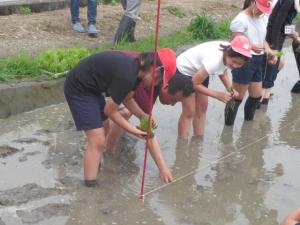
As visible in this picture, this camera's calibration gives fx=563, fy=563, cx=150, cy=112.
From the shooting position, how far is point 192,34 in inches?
377

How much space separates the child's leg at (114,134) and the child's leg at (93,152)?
59cm

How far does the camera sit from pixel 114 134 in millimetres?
5105

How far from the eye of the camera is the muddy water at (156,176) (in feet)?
13.7

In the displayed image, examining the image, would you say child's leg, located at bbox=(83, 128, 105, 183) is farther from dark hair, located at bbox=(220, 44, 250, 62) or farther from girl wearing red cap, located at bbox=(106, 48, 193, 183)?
dark hair, located at bbox=(220, 44, 250, 62)

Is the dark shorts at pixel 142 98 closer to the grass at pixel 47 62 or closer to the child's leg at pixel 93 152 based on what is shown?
the child's leg at pixel 93 152

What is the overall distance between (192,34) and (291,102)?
9.17ft

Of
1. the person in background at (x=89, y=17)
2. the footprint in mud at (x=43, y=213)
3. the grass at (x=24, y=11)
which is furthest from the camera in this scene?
the grass at (x=24, y=11)

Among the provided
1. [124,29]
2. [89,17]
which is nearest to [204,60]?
[124,29]

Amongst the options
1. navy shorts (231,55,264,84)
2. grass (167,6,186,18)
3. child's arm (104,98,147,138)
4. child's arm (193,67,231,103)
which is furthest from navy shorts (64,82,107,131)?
grass (167,6,186,18)

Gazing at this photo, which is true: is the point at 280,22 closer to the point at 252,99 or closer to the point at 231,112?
the point at 252,99

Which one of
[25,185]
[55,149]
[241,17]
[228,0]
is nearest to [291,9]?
[241,17]

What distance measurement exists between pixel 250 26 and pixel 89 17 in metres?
3.54

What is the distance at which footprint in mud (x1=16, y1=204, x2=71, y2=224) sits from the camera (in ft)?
13.0

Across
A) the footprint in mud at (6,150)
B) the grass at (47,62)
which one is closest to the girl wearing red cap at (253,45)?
the grass at (47,62)
